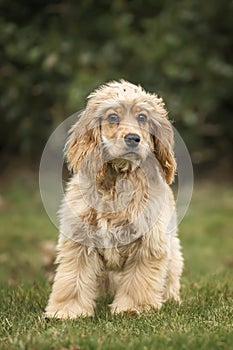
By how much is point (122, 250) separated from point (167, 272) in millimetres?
742

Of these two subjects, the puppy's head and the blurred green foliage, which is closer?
the puppy's head

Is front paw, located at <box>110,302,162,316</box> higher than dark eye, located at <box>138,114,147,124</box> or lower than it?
lower

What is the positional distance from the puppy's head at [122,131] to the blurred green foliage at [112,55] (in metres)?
6.78

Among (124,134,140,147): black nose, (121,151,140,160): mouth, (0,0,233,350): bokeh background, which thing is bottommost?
(121,151,140,160): mouth

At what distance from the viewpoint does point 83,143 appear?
5.48 meters

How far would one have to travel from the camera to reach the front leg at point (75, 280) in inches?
218

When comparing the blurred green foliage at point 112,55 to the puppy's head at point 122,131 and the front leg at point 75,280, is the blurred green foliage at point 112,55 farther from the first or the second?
the front leg at point 75,280

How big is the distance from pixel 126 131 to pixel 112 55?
7929mm

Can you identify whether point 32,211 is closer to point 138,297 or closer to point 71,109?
point 71,109

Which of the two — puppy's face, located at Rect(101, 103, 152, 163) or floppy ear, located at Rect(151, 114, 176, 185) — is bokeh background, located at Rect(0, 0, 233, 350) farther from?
puppy's face, located at Rect(101, 103, 152, 163)

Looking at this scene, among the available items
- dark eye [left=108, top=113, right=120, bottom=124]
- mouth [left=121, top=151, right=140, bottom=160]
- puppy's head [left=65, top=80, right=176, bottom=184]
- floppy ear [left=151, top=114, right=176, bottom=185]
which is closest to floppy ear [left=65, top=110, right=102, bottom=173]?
puppy's head [left=65, top=80, right=176, bottom=184]

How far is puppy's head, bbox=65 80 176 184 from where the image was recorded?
205 inches

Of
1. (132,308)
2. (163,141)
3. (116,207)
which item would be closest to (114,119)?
(163,141)

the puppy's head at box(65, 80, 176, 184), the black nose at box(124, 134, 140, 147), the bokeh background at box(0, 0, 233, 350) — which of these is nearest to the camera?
the black nose at box(124, 134, 140, 147)
